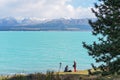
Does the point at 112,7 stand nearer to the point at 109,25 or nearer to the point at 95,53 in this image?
the point at 109,25

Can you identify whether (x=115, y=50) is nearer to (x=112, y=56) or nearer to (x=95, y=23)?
(x=112, y=56)

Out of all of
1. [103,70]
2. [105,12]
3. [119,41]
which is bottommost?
[103,70]

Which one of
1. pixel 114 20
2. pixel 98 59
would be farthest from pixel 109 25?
pixel 98 59

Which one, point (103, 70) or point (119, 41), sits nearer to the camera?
point (119, 41)

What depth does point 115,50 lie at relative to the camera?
1956 centimetres

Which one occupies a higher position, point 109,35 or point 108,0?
point 108,0

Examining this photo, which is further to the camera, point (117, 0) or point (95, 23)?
point (95, 23)

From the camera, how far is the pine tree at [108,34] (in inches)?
769

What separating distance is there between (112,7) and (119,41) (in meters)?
1.99

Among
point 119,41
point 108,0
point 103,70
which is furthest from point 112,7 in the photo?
point 103,70

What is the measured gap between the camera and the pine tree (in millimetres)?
19531

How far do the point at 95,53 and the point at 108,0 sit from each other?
2826mm

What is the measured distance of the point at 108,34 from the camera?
20.1 m

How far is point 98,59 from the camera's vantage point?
66.6ft
